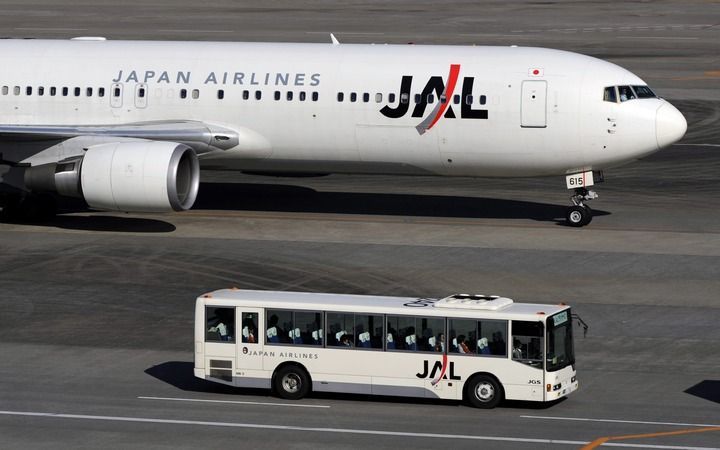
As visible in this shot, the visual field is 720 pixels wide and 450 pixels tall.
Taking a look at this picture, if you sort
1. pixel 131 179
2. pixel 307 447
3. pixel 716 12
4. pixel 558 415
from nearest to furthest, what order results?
pixel 307 447, pixel 558 415, pixel 131 179, pixel 716 12

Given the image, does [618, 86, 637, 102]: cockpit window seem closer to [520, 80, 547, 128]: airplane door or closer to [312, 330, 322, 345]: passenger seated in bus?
[520, 80, 547, 128]: airplane door

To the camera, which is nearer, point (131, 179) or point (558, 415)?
point (558, 415)

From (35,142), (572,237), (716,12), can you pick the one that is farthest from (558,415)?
(716,12)

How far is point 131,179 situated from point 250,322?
14651mm

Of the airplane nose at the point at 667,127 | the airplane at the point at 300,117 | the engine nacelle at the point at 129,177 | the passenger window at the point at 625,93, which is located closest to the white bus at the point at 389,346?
the engine nacelle at the point at 129,177

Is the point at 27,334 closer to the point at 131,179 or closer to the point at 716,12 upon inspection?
the point at 131,179

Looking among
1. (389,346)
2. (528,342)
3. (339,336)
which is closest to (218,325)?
(339,336)

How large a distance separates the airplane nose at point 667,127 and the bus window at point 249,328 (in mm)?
18296

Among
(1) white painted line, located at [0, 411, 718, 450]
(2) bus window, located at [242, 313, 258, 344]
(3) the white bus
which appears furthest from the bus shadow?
(1) white painted line, located at [0, 411, 718, 450]

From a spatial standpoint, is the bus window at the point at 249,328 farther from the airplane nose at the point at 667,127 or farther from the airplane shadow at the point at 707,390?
the airplane nose at the point at 667,127

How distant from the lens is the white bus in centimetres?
2797

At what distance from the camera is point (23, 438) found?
1026 inches

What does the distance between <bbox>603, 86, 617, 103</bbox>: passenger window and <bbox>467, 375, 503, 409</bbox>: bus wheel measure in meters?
17.2

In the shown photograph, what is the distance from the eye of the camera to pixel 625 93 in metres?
43.4
